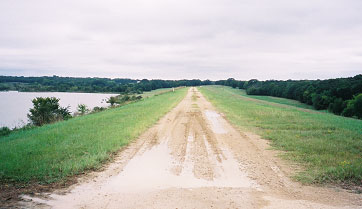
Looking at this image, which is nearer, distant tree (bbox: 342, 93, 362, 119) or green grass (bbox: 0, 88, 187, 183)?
green grass (bbox: 0, 88, 187, 183)

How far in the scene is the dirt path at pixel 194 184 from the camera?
483 cm

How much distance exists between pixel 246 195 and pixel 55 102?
36836 millimetres

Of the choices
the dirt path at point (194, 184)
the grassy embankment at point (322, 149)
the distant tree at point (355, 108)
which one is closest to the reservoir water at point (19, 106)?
the dirt path at point (194, 184)

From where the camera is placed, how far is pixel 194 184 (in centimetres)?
573

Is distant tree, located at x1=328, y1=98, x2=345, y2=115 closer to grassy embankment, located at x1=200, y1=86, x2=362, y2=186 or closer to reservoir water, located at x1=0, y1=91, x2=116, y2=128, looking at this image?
grassy embankment, located at x1=200, y1=86, x2=362, y2=186

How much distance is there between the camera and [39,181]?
586 cm

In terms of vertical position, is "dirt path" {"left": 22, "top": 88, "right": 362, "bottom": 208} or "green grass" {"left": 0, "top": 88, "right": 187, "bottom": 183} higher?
"green grass" {"left": 0, "top": 88, "right": 187, "bottom": 183}

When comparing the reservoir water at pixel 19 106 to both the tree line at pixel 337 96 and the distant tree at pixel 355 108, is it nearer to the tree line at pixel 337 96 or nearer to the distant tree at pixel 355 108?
the distant tree at pixel 355 108

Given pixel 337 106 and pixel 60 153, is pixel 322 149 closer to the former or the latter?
pixel 60 153

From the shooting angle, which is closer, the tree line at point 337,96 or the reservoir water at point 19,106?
the reservoir water at point 19,106

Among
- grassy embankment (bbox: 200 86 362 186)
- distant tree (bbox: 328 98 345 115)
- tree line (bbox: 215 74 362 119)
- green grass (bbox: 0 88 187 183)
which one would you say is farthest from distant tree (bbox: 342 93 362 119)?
green grass (bbox: 0 88 187 183)

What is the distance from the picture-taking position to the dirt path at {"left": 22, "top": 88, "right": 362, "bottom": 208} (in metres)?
4.83

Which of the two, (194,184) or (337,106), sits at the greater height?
(194,184)

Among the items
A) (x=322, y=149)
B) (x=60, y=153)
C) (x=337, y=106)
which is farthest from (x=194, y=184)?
(x=337, y=106)
